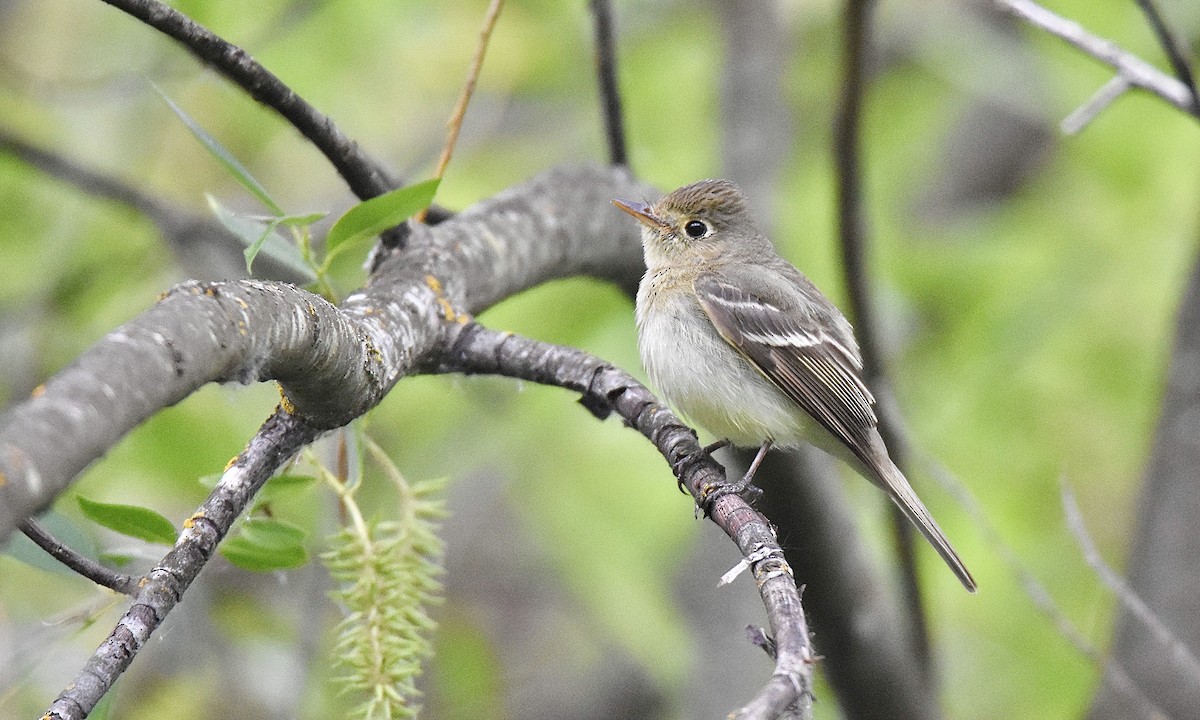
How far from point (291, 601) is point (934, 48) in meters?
4.65

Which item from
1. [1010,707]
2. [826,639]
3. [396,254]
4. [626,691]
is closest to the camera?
[396,254]

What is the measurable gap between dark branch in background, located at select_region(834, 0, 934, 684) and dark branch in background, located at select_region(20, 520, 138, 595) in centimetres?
294

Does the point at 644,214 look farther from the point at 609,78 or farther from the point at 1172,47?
the point at 1172,47

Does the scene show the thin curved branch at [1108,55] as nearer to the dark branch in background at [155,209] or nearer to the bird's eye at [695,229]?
the bird's eye at [695,229]

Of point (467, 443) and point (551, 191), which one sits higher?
point (467, 443)

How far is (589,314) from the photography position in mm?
5312

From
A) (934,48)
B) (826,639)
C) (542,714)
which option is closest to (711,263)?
(826,639)

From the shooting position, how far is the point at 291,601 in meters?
6.03

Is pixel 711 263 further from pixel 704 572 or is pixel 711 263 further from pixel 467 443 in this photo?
pixel 704 572

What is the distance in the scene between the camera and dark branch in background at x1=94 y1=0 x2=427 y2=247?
218cm

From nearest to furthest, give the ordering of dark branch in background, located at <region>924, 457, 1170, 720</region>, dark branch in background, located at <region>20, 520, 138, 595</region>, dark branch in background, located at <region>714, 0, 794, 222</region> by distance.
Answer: dark branch in background, located at <region>20, 520, 138, 595</region> < dark branch in background, located at <region>924, 457, 1170, 720</region> < dark branch in background, located at <region>714, 0, 794, 222</region>

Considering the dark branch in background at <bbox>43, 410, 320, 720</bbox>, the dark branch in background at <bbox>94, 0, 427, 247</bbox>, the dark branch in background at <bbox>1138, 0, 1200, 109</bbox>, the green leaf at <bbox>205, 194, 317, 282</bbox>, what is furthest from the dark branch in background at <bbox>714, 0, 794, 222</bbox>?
the dark branch in background at <bbox>43, 410, 320, 720</bbox>

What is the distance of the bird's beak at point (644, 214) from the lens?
4027 millimetres

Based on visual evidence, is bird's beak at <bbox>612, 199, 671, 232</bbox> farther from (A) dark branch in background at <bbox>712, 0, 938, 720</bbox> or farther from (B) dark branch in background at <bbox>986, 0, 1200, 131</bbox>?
(B) dark branch in background at <bbox>986, 0, 1200, 131</bbox>
